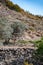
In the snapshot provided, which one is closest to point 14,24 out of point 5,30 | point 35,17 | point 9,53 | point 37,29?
point 5,30

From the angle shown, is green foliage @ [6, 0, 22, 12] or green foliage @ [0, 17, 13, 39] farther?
green foliage @ [6, 0, 22, 12]

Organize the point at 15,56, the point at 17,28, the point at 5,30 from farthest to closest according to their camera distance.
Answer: the point at 17,28
the point at 5,30
the point at 15,56

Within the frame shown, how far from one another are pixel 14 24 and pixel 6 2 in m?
14.1

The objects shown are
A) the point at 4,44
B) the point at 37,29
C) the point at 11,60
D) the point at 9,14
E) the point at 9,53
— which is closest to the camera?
the point at 11,60

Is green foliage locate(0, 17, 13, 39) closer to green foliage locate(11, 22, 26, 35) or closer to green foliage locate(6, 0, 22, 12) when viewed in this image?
green foliage locate(11, 22, 26, 35)

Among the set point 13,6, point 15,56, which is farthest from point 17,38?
point 13,6

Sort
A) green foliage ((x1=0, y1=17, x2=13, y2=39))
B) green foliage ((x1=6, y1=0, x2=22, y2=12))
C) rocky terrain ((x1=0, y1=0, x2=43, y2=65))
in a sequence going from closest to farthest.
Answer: rocky terrain ((x1=0, y1=0, x2=43, y2=65))
green foliage ((x1=0, y1=17, x2=13, y2=39))
green foliage ((x1=6, y1=0, x2=22, y2=12))

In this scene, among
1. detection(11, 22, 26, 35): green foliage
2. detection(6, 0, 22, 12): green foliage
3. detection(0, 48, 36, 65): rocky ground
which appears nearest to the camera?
detection(0, 48, 36, 65): rocky ground

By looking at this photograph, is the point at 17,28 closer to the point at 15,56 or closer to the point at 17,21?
the point at 17,21

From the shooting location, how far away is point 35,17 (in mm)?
39500

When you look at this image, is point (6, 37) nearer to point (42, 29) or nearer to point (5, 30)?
point (5, 30)

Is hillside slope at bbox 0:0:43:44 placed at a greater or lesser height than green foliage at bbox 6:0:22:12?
lesser

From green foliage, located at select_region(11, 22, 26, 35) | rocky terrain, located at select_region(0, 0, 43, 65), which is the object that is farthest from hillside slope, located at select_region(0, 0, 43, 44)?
green foliage, located at select_region(11, 22, 26, 35)

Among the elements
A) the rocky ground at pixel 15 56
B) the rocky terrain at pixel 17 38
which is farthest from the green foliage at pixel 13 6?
the rocky ground at pixel 15 56
